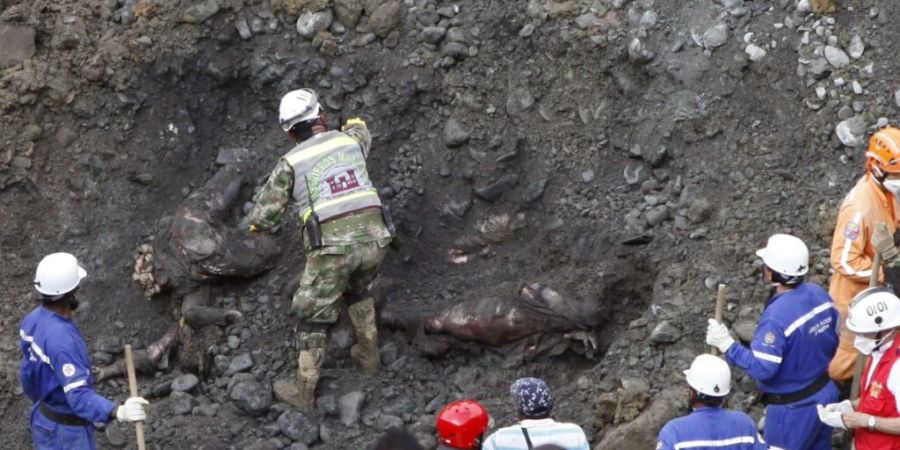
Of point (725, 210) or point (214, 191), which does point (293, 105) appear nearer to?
point (214, 191)

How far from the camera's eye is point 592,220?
31.0ft

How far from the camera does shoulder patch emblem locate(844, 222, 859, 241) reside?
23.4ft

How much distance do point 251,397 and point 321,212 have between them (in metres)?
1.28

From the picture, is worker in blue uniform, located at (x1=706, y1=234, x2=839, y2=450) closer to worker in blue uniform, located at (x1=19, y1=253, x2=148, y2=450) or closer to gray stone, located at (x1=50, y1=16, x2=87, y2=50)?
worker in blue uniform, located at (x1=19, y1=253, x2=148, y2=450)

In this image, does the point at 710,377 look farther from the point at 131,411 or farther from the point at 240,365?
the point at 240,365

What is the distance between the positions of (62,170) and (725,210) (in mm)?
4667

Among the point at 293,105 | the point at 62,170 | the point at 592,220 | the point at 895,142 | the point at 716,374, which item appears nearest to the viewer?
the point at 716,374

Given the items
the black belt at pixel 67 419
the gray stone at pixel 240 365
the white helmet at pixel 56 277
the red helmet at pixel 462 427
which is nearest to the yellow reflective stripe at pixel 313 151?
the gray stone at pixel 240 365

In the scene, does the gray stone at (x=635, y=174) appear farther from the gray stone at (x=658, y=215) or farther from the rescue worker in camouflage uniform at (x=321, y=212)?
the rescue worker in camouflage uniform at (x=321, y=212)

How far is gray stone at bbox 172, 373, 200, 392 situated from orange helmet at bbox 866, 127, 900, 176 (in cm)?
443

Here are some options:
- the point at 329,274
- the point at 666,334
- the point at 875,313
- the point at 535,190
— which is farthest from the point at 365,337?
the point at 875,313

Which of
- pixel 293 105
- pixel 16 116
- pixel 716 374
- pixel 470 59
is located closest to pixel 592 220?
pixel 470 59

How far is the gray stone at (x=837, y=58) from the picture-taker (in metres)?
9.09

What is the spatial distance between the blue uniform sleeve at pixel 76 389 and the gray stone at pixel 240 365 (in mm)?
2081
